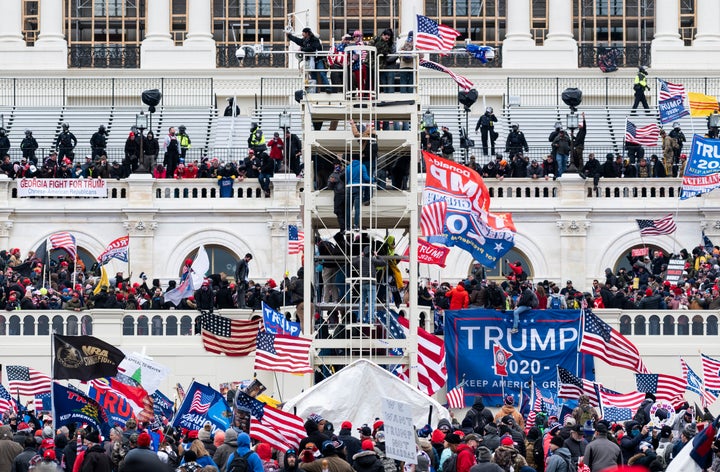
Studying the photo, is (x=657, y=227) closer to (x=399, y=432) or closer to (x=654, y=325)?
(x=654, y=325)

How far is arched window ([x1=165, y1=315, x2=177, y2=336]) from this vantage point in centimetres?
4900

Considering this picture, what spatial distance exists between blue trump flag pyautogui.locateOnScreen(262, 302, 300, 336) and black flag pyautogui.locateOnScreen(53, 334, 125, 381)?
17.6 ft

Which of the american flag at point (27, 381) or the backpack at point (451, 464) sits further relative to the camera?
the american flag at point (27, 381)

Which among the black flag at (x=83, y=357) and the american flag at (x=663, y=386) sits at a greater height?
the black flag at (x=83, y=357)

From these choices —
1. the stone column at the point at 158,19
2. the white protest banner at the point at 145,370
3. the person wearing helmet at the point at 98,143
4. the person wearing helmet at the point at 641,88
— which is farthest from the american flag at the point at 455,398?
the stone column at the point at 158,19

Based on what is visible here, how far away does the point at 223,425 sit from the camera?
1394 inches

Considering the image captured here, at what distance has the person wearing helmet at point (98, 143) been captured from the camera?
2461 inches

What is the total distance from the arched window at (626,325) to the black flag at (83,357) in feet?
49.8

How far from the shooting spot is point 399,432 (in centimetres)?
2827

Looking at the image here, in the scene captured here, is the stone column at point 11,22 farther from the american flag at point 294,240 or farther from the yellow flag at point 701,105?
the yellow flag at point 701,105

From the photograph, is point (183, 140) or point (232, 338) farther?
point (183, 140)

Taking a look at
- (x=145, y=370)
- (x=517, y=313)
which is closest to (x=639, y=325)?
(x=517, y=313)

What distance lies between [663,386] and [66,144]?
27016 mm

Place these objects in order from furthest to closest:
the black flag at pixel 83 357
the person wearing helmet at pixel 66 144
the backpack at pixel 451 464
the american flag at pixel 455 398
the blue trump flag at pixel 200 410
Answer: the person wearing helmet at pixel 66 144 < the american flag at pixel 455 398 < the black flag at pixel 83 357 < the blue trump flag at pixel 200 410 < the backpack at pixel 451 464
